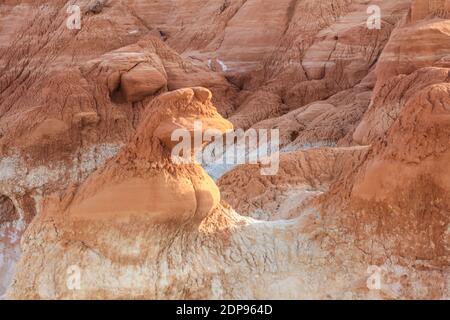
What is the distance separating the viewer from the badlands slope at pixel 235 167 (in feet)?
21.3

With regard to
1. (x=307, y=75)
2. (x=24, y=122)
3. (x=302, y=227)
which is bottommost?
(x=307, y=75)

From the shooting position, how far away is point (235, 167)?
41.8 feet

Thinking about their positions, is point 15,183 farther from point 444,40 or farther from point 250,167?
point 444,40

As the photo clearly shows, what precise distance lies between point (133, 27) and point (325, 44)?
5318 mm

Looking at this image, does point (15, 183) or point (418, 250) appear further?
point (15, 183)

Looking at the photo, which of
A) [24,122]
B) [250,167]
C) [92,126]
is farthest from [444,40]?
[24,122]

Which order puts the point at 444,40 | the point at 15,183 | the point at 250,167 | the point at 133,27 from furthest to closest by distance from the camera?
1. the point at 133,27
2. the point at 15,183
3. the point at 444,40
4. the point at 250,167

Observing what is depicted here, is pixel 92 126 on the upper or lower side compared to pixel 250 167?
lower

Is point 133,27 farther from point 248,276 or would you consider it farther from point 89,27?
point 248,276

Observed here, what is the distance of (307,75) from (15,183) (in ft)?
25.7

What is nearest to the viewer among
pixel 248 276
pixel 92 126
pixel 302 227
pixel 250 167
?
pixel 248 276

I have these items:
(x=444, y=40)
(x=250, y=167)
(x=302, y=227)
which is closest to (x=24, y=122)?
(x=250, y=167)

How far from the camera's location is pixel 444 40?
49.5 ft

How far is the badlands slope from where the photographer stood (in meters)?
6.48
